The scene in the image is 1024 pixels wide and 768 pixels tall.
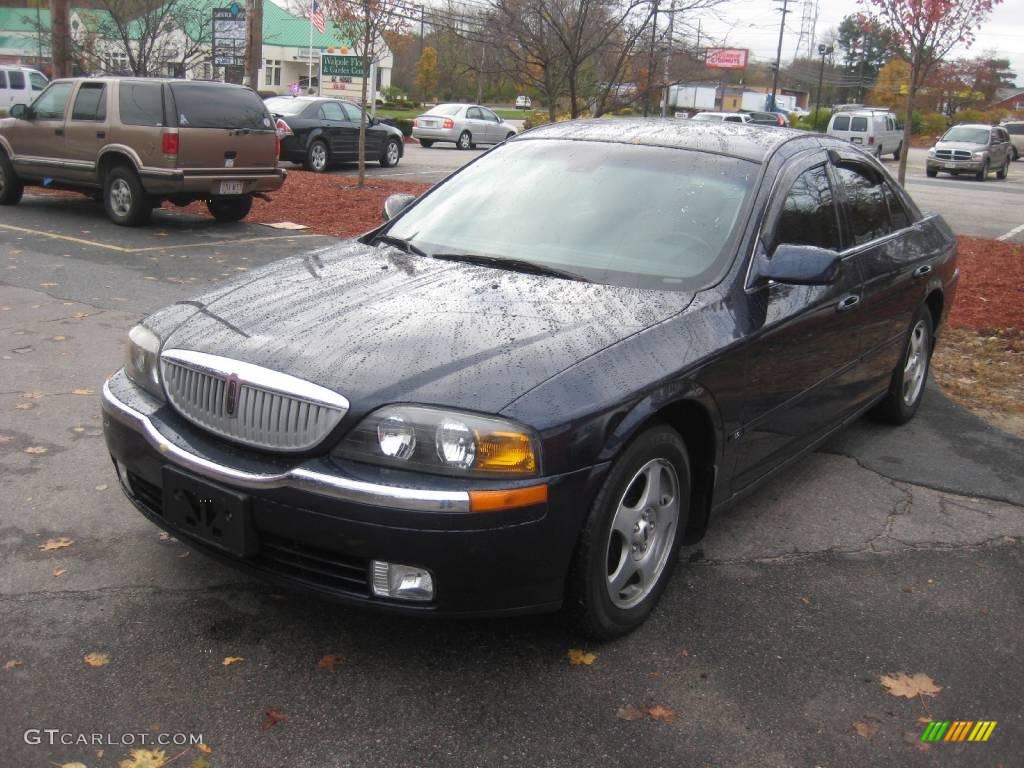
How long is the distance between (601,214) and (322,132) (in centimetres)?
1781

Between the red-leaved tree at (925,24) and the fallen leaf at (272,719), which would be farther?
the red-leaved tree at (925,24)

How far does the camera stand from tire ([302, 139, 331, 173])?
2063 cm

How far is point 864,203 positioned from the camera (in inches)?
196

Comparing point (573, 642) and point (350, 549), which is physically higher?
point (350, 549)

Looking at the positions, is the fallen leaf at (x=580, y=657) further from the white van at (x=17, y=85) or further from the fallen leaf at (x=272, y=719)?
the white van at (x=17, y=85)

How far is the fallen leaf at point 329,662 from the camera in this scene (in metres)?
3.11

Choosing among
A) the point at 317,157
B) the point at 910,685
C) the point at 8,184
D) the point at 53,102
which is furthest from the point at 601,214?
the point at 317,157

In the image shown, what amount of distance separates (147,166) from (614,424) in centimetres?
1046

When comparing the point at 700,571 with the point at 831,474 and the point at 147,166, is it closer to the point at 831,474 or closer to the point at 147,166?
the point at 831,474

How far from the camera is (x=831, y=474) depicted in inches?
201

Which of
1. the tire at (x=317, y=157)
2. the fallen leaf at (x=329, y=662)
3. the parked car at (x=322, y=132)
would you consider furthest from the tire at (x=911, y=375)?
the tire at (x=317, y=157)

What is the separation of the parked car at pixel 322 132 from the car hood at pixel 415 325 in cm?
1718

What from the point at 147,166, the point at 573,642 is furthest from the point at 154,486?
the point at 147,166

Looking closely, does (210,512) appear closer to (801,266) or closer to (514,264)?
(514,264)
